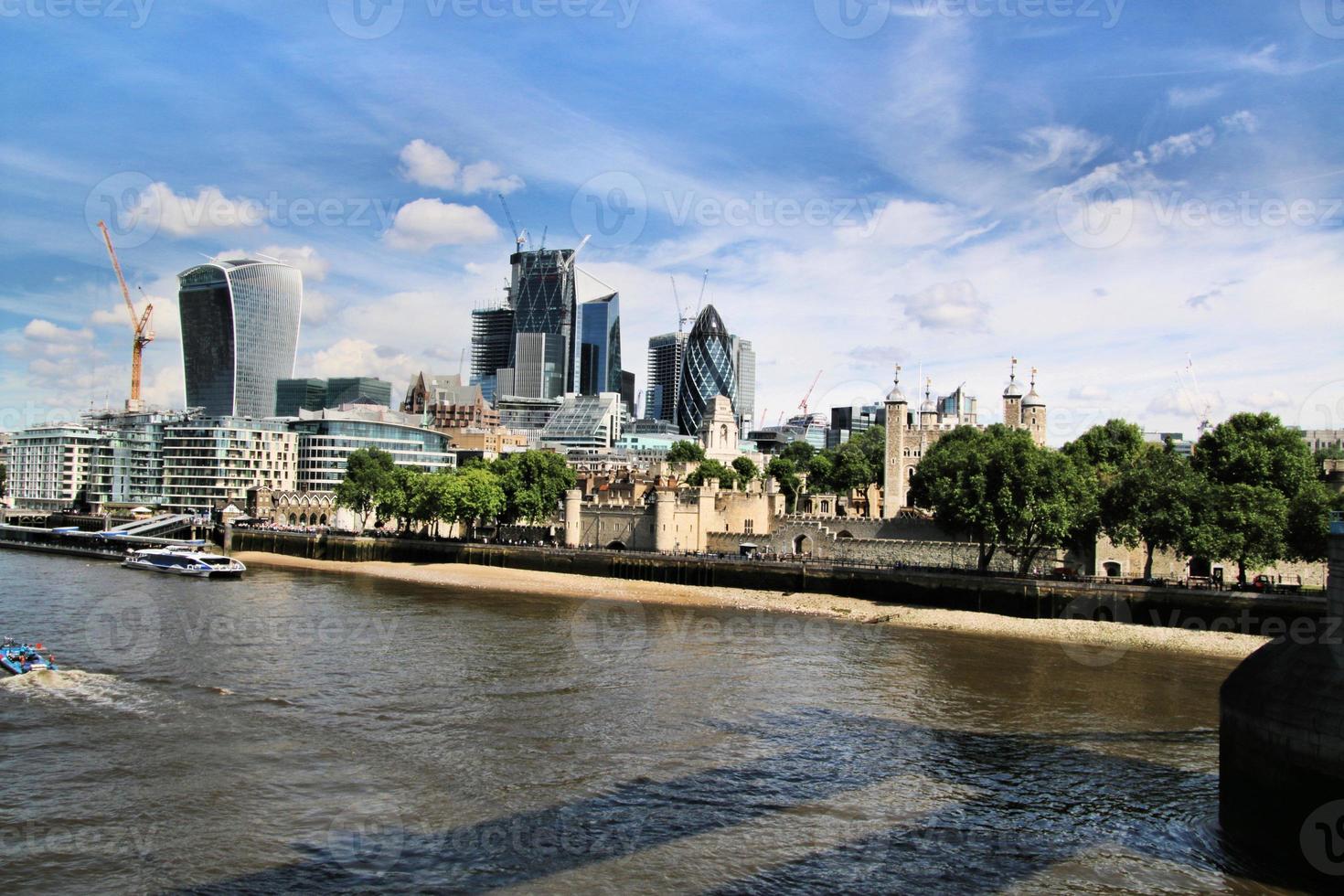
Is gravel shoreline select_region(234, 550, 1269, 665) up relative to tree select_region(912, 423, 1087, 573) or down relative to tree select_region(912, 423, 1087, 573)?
down

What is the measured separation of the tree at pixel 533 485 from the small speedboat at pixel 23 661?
200 ft

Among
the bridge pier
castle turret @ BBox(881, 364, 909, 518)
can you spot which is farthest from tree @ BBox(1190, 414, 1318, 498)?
the bridge pier

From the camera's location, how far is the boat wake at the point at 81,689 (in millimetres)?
33094

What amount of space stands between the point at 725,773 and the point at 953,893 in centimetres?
836

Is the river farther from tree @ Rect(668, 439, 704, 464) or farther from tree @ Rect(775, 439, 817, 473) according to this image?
tree @ Rect(775, 439, 817, 473)

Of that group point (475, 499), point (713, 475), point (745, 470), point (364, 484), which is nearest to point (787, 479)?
point (713, 475)

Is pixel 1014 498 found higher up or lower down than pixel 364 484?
lower down

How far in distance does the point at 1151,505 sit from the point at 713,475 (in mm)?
70829

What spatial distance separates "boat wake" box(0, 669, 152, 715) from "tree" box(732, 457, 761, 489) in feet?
346

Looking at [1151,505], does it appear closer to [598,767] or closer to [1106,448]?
[1106,448]

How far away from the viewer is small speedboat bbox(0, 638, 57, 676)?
3722 cm

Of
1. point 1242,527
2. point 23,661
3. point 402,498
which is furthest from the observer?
point 402,498

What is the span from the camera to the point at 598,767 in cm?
2775

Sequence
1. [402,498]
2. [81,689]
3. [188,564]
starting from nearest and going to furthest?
[81,689] → [188,564] → [402,498]
